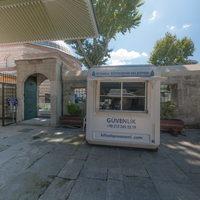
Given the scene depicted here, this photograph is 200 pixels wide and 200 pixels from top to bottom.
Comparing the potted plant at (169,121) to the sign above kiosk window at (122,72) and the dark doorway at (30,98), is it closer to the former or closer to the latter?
the sign above kiosk window at (122,72)

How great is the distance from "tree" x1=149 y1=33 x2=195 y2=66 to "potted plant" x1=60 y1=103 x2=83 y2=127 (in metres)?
24.7

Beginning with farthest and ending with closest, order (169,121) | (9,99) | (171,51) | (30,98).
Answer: (171,51)
(30,98)
(9,99)
(169,121)

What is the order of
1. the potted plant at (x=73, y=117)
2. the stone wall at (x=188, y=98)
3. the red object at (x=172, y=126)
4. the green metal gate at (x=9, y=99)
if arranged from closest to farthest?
the red object at (x=172, y=126), the stone wall at (x=188, y=98), the potted plant at (x=73, y=117), the green metal gate at (x=9, y=99)

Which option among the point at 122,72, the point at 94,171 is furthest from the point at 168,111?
the point at 94,171

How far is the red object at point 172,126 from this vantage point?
1080 cm

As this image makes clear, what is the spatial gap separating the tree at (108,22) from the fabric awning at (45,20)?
8268mm

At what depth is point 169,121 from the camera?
36.2 feet

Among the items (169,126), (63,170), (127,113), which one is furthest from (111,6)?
(63,170)

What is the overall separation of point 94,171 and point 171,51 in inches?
→ 1262

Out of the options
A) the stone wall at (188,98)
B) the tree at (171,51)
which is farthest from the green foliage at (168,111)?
the tree at (171,51)

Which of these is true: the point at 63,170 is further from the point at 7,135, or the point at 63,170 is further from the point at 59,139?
the point at 7,135

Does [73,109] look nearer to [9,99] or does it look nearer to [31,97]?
[31,97]

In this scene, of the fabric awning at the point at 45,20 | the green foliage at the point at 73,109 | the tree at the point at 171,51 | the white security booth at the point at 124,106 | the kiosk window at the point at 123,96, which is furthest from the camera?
the tree at the point at 171,51

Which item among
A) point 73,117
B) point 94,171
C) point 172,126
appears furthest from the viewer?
point 73,117
